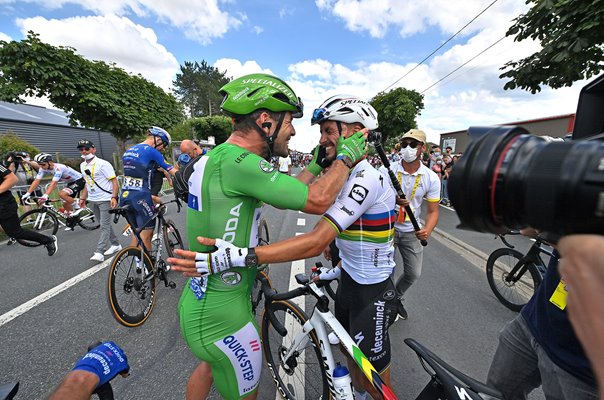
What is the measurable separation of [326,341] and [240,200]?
1140 mm

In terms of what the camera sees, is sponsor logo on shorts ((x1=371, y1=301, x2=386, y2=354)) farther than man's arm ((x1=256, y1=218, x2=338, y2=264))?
Yes

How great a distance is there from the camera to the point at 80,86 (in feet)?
44.0

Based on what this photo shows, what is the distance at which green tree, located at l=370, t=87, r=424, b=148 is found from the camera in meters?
35.6

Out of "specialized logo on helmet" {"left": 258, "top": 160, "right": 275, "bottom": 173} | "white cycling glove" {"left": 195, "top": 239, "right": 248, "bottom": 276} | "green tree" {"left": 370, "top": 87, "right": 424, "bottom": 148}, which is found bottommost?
"white cycling glove" {"left": 195, "top": 239, "right": 248, "bottom": 276}

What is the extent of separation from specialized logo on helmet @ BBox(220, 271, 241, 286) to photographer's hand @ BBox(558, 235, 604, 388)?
4.40 feet

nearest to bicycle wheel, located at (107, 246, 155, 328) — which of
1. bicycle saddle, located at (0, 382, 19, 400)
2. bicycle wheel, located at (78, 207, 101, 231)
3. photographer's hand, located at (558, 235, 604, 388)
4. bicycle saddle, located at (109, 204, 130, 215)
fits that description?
→ bicycle saddle, located at (109, 204, 130, 215)

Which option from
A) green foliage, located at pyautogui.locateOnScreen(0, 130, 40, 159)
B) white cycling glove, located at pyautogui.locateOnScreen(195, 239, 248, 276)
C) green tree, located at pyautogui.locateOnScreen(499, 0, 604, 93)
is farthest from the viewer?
Result: green foliage, located at pyautogui.locateOnScreen(0, 130, 40, 159)

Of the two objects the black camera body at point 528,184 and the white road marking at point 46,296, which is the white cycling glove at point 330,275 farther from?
the white road marking at point 46,296

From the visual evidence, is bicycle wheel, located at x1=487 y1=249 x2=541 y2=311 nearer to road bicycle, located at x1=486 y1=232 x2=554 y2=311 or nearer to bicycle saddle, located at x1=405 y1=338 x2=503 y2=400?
road bicycle, located at x1=486 y1=232 x2=554 y2=311

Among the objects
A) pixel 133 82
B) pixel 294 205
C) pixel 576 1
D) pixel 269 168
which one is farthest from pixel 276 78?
pixel 133 82

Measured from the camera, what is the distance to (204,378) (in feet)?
5.45

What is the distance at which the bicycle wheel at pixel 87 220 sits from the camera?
282 inches

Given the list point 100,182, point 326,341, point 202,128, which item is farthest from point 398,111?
point 326,341

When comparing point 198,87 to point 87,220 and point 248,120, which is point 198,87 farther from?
point 248,120
